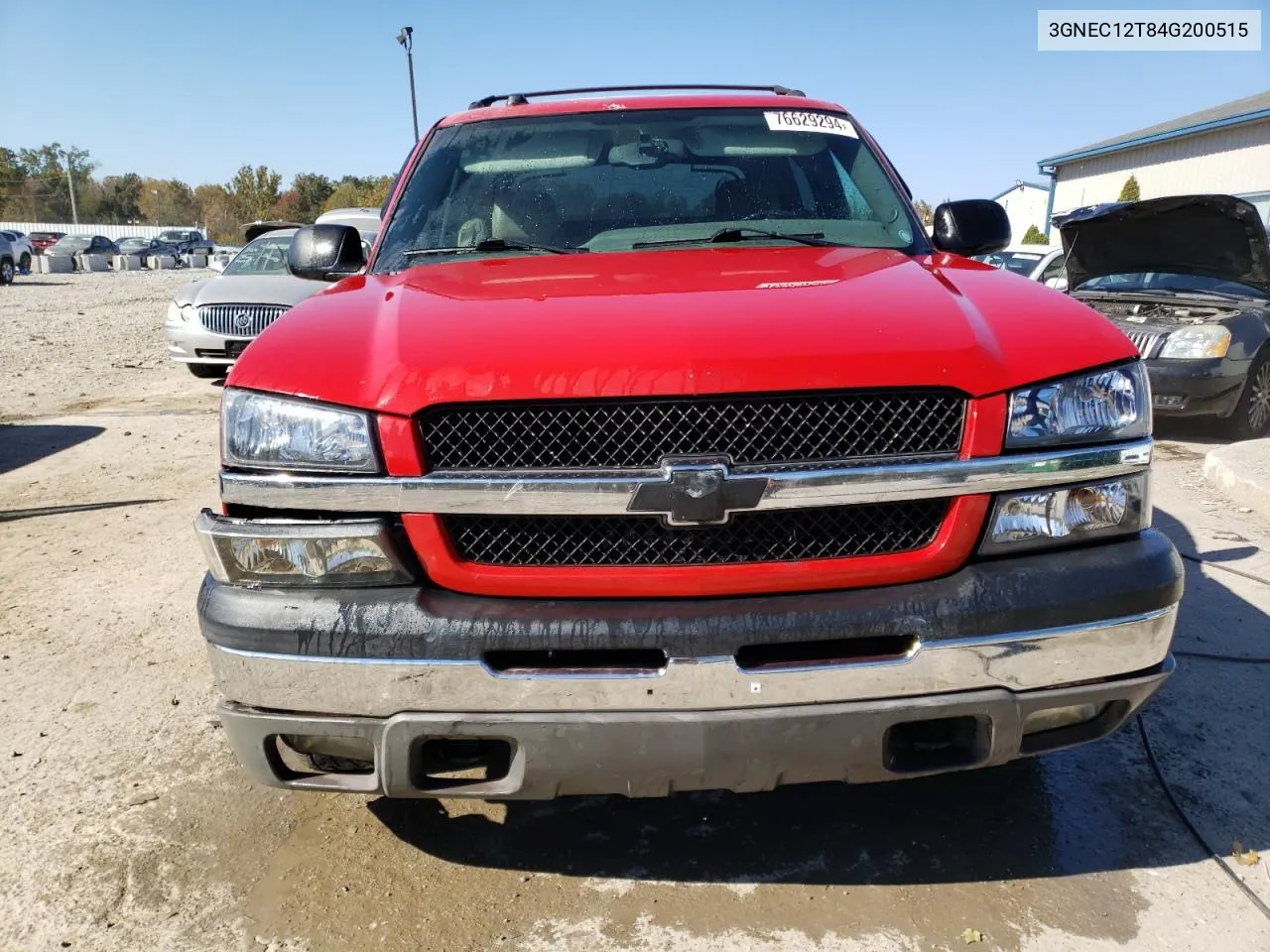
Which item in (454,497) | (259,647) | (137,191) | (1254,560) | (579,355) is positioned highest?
→ (137,191)

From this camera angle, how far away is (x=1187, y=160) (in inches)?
1167

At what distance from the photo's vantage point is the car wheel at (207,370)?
1102 centimetres

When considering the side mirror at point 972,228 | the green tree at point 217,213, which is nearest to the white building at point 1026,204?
the side mirror at point 972,228

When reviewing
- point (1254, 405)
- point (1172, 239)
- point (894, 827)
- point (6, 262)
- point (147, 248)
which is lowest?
point (894, 827)

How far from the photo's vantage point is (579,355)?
2.09 m

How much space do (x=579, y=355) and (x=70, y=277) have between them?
4060cm

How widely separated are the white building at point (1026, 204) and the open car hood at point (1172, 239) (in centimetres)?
3710

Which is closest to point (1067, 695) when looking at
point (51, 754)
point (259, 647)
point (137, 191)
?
point (259, 647)

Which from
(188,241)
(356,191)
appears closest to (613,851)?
(188,241)

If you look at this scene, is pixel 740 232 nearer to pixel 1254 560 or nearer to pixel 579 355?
pixel 579 355

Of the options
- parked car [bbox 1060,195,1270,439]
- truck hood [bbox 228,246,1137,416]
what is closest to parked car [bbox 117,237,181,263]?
parked car [bbox 1060,195,1270,439]

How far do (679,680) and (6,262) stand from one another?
36048mm

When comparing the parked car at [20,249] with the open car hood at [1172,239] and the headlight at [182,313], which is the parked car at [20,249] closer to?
the headlight at [182,313]

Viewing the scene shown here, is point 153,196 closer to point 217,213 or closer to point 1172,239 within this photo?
point 217,213
